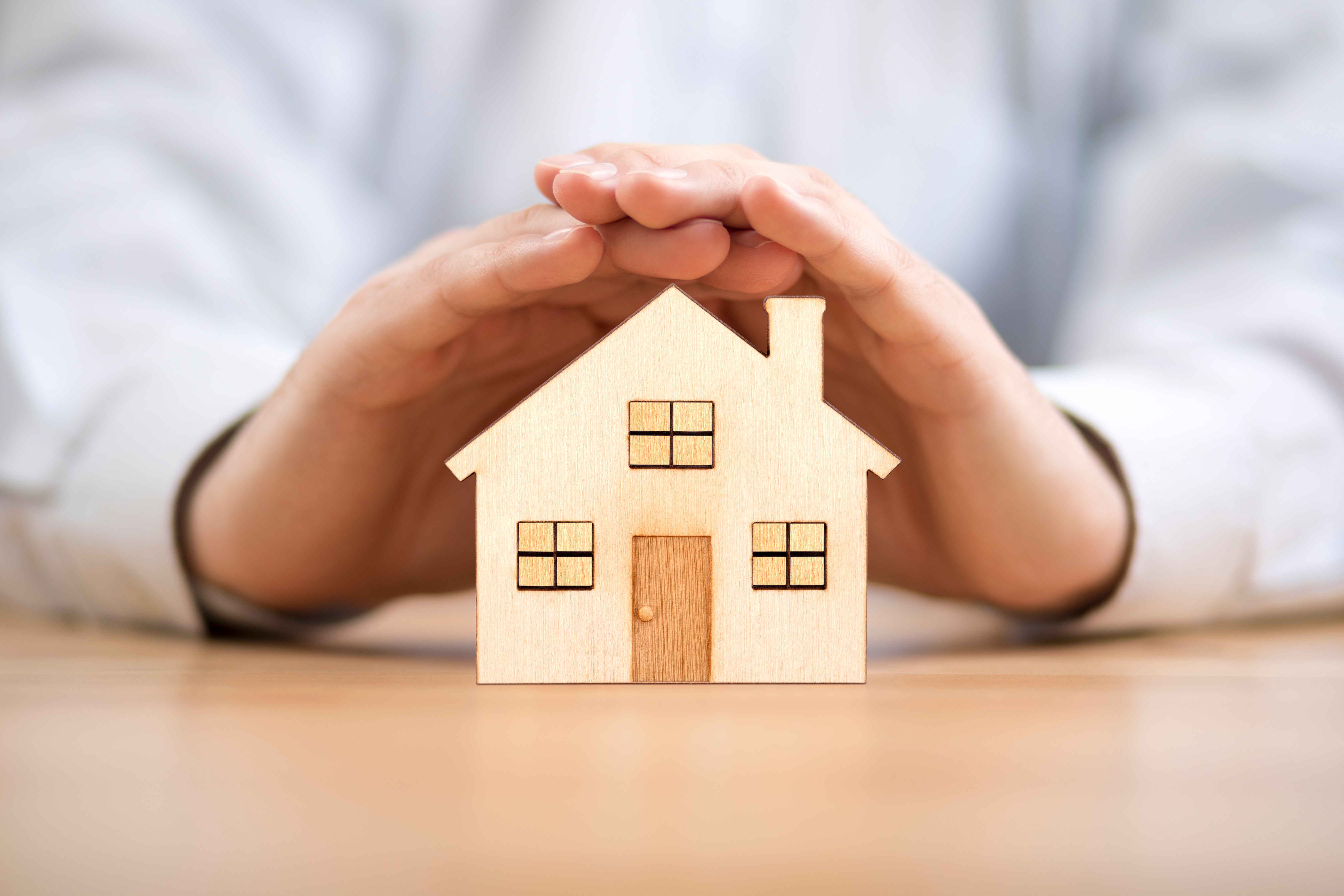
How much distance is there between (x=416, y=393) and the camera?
0.71 m

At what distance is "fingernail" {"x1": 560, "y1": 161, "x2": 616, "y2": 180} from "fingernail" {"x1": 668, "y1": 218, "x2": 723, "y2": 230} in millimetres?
48

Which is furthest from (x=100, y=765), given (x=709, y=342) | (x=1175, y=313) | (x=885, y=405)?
(x=1175, y=313)

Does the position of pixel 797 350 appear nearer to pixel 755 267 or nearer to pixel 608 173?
pixel 755 267

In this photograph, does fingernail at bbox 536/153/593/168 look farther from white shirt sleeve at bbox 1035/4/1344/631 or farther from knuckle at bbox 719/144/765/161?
white shirt sleeve at bbox 1035/4/1344/631

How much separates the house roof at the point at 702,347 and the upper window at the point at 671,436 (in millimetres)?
37

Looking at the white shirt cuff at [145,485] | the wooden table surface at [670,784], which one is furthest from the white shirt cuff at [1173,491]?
the white shirt cuff at [145,485]

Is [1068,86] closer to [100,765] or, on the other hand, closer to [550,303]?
[550,303]

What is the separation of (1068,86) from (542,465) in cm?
140

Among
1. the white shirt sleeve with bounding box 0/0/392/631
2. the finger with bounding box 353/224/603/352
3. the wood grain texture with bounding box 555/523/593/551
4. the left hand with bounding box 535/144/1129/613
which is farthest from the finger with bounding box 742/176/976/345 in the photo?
the white shirt sleeve with bounding box 0/0/392/631

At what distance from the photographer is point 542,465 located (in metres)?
0.66

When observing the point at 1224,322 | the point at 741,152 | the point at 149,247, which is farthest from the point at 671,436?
the point at 149,247

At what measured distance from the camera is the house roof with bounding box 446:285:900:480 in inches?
26.0

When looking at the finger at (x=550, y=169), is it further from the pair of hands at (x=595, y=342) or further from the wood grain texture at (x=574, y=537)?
the wood grain texture at (x=574, y=537)

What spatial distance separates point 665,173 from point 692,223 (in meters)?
0.04
